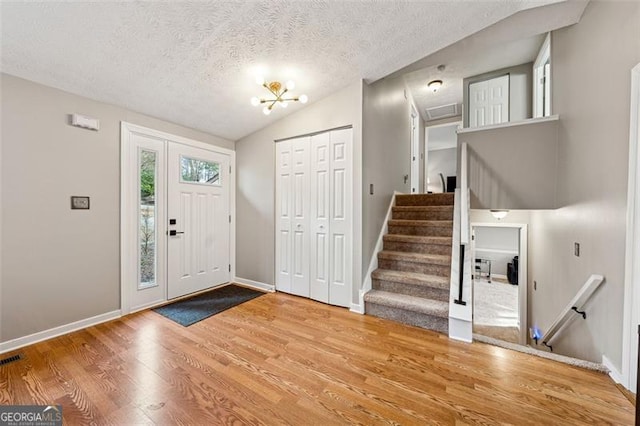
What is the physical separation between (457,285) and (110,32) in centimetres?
378

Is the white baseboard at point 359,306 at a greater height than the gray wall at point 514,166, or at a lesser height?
lesser

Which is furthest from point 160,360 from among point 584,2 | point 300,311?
point 584,2

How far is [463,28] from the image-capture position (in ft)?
8.07

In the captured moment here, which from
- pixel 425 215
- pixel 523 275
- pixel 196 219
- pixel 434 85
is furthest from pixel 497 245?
pixel 196 219

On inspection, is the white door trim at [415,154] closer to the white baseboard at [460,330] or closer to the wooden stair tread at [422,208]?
the wooden stair tread at [422,208]

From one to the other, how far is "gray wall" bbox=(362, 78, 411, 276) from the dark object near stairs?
4768 millimetres

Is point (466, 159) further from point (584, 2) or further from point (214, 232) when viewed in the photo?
point (214, 232)

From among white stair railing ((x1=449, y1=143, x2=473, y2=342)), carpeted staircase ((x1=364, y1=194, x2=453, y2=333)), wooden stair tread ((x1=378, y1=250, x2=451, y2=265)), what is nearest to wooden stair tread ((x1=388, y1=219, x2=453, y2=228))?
carpeted staircase ((x1=364, y1=194, x2=453, y2=333))

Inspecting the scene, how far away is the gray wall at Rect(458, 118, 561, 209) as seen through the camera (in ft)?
9.60

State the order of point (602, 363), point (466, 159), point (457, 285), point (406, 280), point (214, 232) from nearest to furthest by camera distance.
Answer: point (602, 363)
point (457, 285)
point (406, 280)
point (466, 159)
point (214, 232)

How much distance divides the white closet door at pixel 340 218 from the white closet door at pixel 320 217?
8 cm

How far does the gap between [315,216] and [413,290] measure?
1531 mm

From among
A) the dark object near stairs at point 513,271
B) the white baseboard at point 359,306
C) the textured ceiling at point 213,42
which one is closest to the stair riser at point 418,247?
the white baseboard at point 359,306

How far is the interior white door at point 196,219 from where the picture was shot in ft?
10.8
